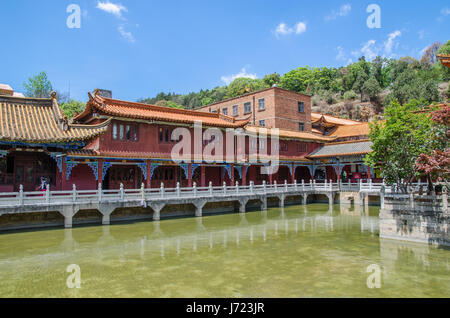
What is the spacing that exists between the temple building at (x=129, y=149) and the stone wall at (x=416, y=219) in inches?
493

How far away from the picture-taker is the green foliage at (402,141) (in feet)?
44.2

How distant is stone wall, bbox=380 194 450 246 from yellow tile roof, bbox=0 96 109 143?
14575 mm

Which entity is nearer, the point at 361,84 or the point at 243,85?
the point at 361,84

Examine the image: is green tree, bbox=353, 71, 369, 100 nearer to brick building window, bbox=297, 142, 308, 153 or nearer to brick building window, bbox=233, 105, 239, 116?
brick building window, bbox=233, 105, 239, 116

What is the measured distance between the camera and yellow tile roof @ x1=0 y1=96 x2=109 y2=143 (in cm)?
1608

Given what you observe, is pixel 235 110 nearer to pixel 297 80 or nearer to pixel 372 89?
pixel 372 89

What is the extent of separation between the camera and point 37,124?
57.2 feet

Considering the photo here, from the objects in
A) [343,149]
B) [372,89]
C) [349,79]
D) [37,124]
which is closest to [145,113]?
[37,124]

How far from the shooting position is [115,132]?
65.8ft

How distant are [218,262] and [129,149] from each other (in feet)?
38.6
